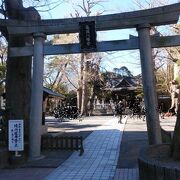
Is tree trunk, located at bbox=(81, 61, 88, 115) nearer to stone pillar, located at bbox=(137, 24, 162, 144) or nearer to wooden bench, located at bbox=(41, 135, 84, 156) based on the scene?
wooden bench, located at bbox=(41, 135, 84, 156)

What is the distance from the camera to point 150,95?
12094 mm

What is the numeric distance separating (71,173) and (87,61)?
35.5 meters

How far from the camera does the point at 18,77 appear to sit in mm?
14055

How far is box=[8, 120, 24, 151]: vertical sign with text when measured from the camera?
11.1 m

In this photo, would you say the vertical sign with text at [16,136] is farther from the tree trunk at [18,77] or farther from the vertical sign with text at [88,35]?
the vertical sign with text at [88,35]

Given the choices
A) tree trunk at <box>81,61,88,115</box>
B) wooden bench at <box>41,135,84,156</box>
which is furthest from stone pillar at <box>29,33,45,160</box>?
tree trunk at <box>81,61,88,115</box>

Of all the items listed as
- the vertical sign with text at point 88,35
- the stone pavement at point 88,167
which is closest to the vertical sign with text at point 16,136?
the stone pavement at point 88,167

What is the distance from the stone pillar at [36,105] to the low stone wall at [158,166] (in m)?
5.38

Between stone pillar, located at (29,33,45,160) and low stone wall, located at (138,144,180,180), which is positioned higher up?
stone pillar, located at (29,33,45,160)

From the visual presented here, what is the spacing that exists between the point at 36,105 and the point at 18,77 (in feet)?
6.49

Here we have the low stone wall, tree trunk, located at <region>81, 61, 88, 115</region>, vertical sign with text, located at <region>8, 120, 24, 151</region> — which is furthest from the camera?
tree trunk, located at <region>81, 61, 88, 115</region>

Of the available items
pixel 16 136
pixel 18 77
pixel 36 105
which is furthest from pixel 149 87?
pixel 18 77

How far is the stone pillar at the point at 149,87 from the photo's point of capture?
11977 mm

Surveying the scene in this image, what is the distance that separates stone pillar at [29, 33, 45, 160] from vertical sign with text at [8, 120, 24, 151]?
1.30 m
